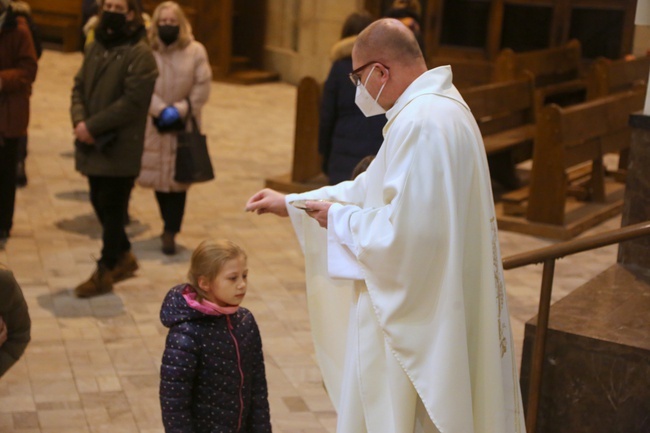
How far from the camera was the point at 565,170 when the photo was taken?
7.92 m

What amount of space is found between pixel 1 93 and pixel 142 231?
53.5 inches

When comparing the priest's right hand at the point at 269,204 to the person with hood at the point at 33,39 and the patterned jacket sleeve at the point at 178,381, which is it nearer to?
the patterned jacket sleeve at the point at 178,381

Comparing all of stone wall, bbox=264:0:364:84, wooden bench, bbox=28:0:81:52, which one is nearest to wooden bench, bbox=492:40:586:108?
stone wall, bbox=264:0:364:84

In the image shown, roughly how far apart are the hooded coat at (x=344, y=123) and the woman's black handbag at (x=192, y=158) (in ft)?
2.83

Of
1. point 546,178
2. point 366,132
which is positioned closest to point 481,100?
point 546,178

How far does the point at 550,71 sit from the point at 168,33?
5592 millimetres

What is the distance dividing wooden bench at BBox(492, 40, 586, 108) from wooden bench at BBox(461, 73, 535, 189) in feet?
0.71

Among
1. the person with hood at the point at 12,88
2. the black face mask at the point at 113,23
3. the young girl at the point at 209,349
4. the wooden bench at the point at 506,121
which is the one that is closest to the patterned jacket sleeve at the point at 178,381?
the young girl at the point at 209,349

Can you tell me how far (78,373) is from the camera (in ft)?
16.3

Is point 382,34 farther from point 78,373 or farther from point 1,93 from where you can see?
point 1,93

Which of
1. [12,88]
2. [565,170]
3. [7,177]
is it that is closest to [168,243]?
[7,177]

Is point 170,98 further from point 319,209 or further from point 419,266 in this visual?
point 419,266

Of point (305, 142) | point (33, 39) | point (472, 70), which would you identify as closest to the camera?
point (33, 39)

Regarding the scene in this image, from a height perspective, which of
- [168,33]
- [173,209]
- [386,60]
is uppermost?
[386,60]
